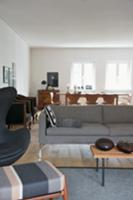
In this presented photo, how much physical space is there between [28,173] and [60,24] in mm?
5208

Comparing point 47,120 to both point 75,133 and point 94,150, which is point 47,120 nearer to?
point 75,133

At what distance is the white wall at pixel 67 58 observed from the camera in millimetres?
10383

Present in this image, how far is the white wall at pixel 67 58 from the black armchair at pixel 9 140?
7.48 metres

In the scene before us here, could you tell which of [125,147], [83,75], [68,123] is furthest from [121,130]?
[83,75]

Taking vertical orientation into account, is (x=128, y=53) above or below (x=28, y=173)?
above

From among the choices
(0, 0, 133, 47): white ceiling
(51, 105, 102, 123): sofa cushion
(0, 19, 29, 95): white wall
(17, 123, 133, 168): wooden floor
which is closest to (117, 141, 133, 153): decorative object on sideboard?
(17, 123, 133, 168): wooden floor

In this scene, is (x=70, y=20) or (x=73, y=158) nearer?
(x=73, y=158)

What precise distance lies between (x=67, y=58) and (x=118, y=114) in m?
6.46

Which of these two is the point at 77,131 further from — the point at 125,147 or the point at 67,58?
the point at 67,58

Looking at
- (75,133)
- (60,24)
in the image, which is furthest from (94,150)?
(60,24)

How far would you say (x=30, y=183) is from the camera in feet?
5.80

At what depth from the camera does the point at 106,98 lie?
8.02 m

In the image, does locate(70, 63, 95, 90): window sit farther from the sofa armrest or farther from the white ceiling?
the sofa armrest

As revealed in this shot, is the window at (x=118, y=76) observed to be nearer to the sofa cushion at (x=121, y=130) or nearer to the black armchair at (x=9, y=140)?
the sofa cushion at (x=121, y=130)
